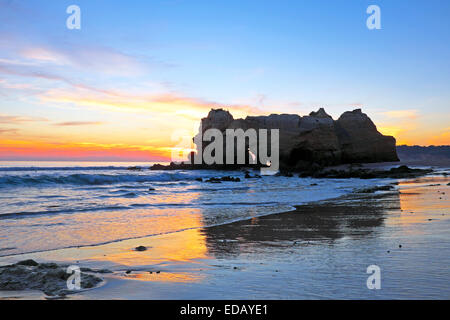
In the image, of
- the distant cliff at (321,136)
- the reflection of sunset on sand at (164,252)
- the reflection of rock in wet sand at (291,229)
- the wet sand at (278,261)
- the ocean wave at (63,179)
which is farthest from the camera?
the distant cliff at (321,136)

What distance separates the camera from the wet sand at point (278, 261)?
3.76 m

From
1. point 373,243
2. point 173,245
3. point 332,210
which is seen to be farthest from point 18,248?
point 332,210

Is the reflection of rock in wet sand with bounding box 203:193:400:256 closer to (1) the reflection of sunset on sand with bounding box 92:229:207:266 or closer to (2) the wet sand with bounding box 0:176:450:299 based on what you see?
(2) the wet sand with bounding box 0:176:450:299

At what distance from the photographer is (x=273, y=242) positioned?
660 cm

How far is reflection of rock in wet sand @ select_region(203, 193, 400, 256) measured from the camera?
6.59 m

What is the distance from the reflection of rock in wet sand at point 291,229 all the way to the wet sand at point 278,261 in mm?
20

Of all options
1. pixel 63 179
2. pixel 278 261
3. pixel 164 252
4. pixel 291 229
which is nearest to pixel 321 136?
pixel 63 179

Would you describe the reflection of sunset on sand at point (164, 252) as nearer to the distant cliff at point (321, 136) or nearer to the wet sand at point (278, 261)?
the wet sand at point (278, 261)

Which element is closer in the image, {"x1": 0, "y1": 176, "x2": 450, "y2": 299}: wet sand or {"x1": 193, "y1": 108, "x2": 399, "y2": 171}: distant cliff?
{"x1": 0, "y1": 176, "x2": 450, "y2": 299}: wet sand

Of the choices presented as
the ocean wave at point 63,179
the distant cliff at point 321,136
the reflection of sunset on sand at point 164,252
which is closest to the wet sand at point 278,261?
the reflection of sunset on sand at point 164,252

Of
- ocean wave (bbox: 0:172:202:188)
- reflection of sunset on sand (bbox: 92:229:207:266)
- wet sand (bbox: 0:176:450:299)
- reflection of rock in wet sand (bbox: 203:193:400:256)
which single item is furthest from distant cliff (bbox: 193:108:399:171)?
reflection of sunset on sand (bbox: 92:229:207:266)

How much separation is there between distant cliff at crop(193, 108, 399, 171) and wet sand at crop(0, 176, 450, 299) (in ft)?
125
